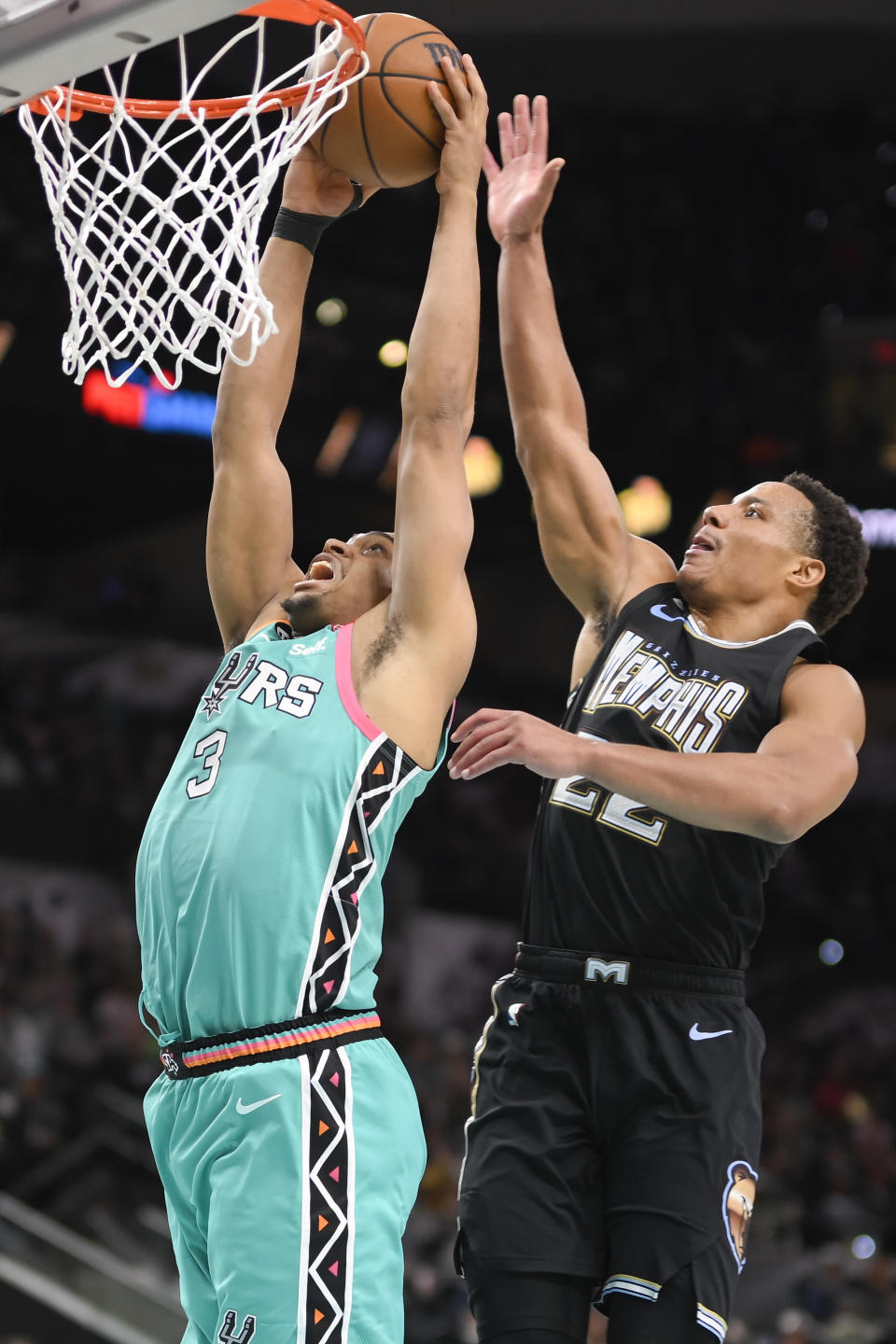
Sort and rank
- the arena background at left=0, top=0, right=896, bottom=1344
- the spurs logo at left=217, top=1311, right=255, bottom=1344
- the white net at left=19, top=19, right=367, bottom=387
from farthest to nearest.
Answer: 1. the arena background at left=0, top=0, right=896, bottom=1344
2. the white net at left=19, top=19, right=367, bottom=387
3. the spurs logo at left=217, top=1311, right=255, bottom=1344

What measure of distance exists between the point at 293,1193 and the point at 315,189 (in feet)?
7.93

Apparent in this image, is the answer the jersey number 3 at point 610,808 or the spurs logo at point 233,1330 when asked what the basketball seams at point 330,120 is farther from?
the spurs logo at point 233,1330

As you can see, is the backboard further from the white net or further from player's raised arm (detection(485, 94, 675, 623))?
player's raised arm (detection(485, 94, 675, 623))

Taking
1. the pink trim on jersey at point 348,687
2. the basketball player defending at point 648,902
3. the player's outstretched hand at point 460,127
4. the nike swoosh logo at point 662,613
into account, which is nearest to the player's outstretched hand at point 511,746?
the basketball player defending at point 648,902

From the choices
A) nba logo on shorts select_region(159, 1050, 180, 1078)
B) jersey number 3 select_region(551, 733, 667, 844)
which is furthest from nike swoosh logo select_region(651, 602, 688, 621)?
nba logo on shorts select_region(159, 1050, 180, 1078)

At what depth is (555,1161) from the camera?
3242 mm

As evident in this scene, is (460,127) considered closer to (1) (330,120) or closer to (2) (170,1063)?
(1) (330,120)

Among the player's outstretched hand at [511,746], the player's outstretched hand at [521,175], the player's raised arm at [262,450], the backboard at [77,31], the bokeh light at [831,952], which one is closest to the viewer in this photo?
the backboard at [77,31]

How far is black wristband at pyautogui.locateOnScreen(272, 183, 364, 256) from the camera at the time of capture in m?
3.89

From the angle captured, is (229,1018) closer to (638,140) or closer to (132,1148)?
(132,1148)

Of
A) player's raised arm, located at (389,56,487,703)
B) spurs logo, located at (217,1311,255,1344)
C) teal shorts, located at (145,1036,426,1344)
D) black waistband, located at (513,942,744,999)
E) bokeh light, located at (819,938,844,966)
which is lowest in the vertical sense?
bokeh light, located at (819,938,844,966)

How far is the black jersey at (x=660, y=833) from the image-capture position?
3.38m

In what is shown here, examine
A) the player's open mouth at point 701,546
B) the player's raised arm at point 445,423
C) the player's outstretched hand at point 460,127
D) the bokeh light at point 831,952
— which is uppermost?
the player's outstretched hand at point 460,127

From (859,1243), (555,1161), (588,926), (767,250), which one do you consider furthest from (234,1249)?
(767,250)
